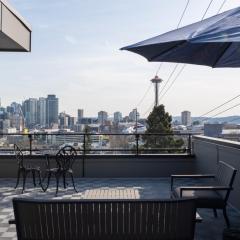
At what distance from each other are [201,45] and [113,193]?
1901 millimetres

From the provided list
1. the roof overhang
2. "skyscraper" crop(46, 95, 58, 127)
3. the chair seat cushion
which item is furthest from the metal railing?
"skyscraper" crop(46, 95, 58, 127)

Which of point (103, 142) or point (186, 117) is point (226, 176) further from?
point (186, 117)

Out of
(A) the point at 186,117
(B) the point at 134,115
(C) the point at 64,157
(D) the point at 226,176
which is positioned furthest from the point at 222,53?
(A) the point at 186,117

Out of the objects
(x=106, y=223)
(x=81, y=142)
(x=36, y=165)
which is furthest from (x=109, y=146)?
(x=106, y=223)

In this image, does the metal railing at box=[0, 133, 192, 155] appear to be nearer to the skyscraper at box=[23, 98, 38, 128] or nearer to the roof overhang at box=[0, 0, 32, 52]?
the roof overhang at box=[0, 0, 32, 52]

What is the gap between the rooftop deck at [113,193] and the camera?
5356mm

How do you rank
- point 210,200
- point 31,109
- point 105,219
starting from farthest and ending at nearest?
point 31,109 → point 210,200 → point 105,219

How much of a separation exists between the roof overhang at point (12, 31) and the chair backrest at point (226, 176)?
318 cm

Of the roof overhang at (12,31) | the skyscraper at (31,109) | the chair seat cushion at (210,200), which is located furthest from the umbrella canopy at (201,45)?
the skyscraper at (31,109)

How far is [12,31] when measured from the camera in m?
6.21

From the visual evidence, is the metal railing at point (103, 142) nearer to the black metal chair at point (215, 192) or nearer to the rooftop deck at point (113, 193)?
the rooftop deck at point (113, 193)

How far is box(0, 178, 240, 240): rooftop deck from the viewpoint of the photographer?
536 centimetres

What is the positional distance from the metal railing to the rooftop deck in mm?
878

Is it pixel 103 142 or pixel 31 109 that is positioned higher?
pixel 31 109
